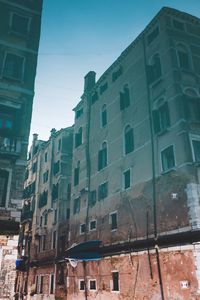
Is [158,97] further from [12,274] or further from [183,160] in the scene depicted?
[12,274]

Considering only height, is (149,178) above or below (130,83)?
below

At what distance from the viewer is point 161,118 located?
19547mm

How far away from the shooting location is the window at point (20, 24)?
18.6 metres

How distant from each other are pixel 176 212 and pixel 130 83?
38.6 ft

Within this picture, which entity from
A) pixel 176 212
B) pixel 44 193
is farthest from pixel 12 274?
pixel 44 193

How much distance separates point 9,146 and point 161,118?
999cm

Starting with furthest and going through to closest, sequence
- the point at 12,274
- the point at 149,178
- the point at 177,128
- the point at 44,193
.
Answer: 1. the point at 44,193
2. the point at 149,178
3. the point at 177,128
4. the point at 12,274

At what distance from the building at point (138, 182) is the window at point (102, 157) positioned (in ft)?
0.30

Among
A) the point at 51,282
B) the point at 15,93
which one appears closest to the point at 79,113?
the point at 15,93

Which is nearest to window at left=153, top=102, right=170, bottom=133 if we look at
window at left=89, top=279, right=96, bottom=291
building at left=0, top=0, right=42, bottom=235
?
building at left=0, top=0, right=42, bottom=235

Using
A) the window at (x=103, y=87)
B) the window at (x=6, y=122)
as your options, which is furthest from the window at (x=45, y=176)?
the window at (x=6, y=122)

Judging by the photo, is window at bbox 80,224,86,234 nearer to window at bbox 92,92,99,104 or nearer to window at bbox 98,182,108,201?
window at bbox 98,182,108,201

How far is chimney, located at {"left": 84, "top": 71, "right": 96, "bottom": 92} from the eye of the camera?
99.4ft

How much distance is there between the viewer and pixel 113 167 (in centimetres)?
2334
